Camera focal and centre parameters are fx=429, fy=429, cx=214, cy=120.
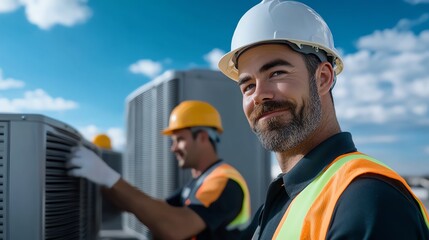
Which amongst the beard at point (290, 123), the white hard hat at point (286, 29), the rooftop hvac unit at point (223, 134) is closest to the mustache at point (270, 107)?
the beard at point (290, 123)

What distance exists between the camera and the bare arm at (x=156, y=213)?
8.50 feet

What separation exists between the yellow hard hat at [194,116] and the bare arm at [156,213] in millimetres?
908

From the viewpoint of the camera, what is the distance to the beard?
147 centimetres

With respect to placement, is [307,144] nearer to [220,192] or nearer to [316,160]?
[316,160]

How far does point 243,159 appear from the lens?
4031 mm

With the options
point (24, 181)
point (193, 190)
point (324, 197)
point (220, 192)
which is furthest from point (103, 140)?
point (324, 197)

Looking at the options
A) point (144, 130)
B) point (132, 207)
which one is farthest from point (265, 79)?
point (144, 130)

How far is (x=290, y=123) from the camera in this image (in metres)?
1.48

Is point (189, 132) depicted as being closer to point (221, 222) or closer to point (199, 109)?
point (199, 109)

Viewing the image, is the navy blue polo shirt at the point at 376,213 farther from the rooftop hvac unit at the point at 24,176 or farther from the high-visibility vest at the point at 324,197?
the rooftop hvac unit at the point at 24,176

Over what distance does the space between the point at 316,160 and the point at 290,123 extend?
6.1 inches

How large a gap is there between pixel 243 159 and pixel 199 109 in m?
0.75

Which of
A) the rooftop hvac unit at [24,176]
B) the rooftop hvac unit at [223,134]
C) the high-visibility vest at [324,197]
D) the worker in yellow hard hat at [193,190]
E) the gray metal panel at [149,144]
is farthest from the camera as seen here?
the gray metal panel at [149,144]

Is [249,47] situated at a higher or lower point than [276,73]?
higher
